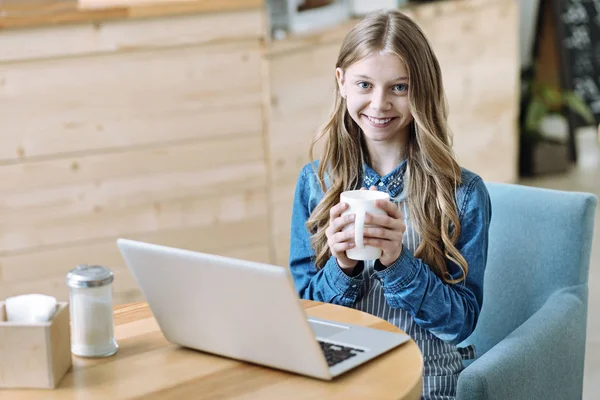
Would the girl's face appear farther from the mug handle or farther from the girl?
the mug handle

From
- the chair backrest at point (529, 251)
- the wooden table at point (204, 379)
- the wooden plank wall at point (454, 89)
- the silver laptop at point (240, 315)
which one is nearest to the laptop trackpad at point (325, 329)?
the silver laptop at point (240, 315)

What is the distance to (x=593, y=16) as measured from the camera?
5.52 meters

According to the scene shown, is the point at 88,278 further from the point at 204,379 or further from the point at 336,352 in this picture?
the point at 336,352

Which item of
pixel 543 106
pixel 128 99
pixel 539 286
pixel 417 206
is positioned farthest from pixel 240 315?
pixel 543 106

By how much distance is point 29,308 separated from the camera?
1.35 meters

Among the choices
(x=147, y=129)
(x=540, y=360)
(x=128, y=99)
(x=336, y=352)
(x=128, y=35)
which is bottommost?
(x=540, y=360)

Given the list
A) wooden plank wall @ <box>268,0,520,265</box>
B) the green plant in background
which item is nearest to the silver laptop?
wooden plank wall @ <box>268,0,520,265</box>

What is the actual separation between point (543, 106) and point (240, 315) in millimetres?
4238

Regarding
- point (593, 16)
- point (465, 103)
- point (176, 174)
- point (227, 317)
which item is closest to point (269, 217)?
point (176, 174)

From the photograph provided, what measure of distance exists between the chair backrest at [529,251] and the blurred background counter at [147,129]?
5.34 ft

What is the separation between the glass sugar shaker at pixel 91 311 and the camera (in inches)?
54.9

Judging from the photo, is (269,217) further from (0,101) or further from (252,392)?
(252,392)

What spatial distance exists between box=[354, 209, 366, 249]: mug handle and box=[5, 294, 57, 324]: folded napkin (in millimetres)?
454

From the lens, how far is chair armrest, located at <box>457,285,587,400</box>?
1545 millimetres
